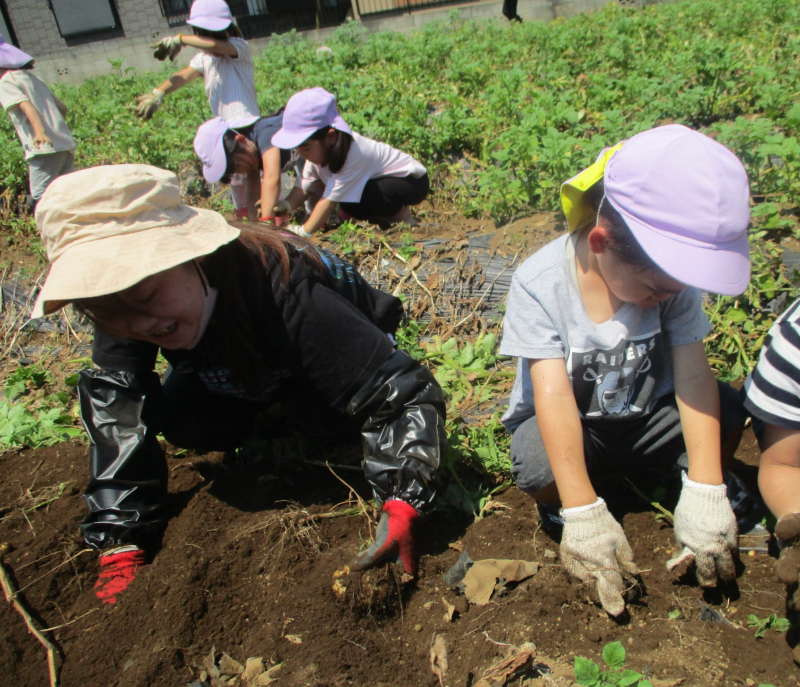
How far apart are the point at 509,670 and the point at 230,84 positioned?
14.5 ft

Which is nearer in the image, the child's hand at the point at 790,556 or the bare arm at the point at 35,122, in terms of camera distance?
the child's hand at the point at 790,556

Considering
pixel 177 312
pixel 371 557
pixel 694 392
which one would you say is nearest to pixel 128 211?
pixel 177 312

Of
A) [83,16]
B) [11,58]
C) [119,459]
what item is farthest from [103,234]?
[83,16]

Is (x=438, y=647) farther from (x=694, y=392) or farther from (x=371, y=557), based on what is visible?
(x=694, y=392)

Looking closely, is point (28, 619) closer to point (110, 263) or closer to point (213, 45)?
point (110, 263)

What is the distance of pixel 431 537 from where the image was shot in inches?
72.3

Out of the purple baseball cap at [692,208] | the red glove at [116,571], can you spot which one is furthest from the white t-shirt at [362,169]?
the purple baseball cap at [692,208]

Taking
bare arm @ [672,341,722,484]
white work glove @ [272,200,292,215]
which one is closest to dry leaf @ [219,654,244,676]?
bare arm @ [672,341,722,484]

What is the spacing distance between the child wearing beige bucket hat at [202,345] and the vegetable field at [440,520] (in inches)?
6.0

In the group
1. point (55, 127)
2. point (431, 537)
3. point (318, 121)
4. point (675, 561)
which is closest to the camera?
point (675, 561)

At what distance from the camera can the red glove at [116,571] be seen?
1728 mm

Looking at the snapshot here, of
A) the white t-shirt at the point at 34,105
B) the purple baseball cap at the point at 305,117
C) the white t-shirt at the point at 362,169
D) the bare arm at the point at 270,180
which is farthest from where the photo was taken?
the white t-shirt at the point at 34,105

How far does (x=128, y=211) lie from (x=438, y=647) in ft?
4.00

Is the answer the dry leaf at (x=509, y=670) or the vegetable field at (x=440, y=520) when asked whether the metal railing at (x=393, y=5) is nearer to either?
the vegetable field at (x=440, y=520)
